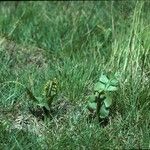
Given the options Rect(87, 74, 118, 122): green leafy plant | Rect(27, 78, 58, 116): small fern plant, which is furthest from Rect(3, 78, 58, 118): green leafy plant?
Rect(87, 74, 118, 122): green leafy plant

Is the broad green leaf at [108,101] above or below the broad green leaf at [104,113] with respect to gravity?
above

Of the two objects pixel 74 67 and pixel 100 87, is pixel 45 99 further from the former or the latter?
pixel 74 67

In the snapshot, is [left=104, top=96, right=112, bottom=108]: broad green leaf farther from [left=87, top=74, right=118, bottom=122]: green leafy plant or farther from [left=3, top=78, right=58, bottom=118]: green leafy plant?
[left=3, top=78, right=58, bottom=118]: green leafy plant

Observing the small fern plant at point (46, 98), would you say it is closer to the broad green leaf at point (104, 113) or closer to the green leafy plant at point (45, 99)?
the green leafy plant at point (45, 99)

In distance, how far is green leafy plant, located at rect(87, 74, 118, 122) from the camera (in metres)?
2.80

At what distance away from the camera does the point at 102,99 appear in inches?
111

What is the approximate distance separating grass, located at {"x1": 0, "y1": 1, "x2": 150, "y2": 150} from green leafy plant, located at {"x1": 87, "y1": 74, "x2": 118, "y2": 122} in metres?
0.07

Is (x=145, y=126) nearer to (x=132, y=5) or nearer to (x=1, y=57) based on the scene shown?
(x=132, y=5)

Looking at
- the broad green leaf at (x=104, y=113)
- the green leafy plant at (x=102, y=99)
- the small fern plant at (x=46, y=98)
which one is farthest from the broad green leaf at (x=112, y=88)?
Answer: the small fern plant at (x=46, y=98)

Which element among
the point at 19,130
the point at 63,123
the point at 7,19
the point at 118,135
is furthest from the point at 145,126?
the point at 7,19

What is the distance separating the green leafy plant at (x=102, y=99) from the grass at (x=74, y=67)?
0.07 m

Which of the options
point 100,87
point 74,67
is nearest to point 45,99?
point 100,87

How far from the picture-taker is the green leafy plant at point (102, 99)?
280 centimetres

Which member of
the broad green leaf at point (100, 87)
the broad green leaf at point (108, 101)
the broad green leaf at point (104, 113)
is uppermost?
the broad green leaf at point (100, 87)
